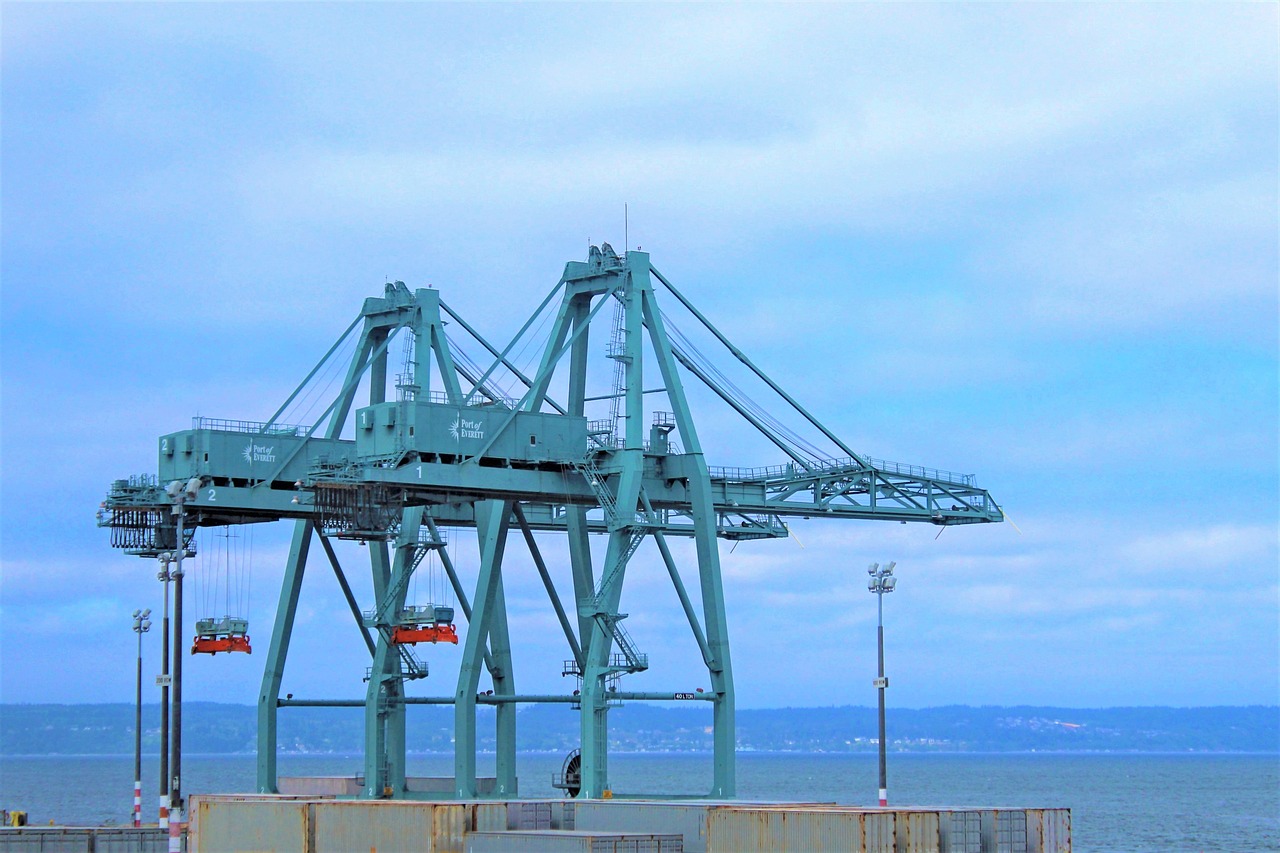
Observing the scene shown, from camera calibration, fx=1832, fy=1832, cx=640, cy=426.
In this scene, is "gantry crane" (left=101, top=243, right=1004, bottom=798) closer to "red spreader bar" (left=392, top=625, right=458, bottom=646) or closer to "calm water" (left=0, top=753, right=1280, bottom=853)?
"red spreader bar" (left=392, top=625, right=458, bottom=646)

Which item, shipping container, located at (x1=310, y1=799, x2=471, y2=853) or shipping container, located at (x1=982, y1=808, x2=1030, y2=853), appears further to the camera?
shipping container, located at (x1=310, y1=799, x2=471, y2=853)

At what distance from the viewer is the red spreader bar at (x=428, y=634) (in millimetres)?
59844

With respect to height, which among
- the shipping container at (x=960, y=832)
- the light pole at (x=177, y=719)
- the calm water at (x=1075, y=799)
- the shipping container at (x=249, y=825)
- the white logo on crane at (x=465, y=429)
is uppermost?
the white logo on crane at (x=465, y=429)

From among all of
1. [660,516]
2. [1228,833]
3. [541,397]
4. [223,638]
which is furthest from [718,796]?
[1228,833]

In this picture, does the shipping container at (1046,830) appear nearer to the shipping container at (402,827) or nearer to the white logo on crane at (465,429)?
the shipping container at (402,827)

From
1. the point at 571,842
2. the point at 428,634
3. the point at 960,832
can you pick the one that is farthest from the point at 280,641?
the point at 960,832

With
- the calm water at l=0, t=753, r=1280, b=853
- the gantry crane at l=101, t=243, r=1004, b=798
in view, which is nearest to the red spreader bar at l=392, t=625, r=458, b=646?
the gantry crane at l=101, t=243, r=1004, b=798

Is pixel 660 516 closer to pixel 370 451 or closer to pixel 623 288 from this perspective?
pixel 623 288

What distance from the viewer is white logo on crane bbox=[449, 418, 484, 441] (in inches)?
2191

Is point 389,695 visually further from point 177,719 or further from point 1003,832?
point 1003,832

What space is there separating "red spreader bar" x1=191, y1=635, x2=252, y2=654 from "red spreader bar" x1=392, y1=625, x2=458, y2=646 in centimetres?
684

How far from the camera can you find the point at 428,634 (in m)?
59.9

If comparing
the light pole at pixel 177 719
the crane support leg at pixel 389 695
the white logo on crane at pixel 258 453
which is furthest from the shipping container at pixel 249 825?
the white logo on crane at pixel 258 453

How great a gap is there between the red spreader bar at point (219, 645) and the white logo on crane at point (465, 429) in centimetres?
1377
